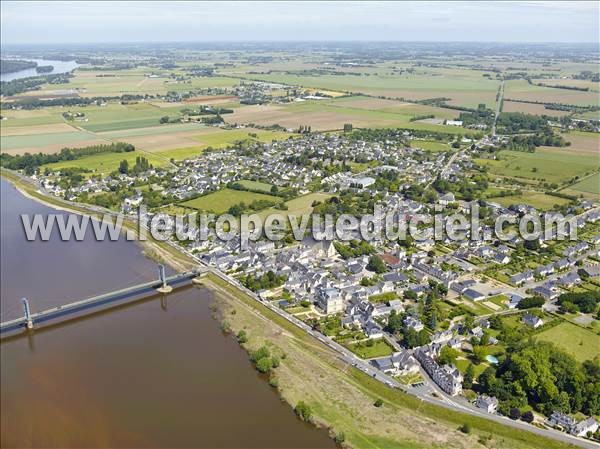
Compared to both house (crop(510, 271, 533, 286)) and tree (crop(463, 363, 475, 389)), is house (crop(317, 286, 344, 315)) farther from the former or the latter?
house (crop(510, 271, 533, 286))

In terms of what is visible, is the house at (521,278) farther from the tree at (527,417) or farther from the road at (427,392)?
the tree at (527,417)

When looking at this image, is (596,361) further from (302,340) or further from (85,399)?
(85,399)

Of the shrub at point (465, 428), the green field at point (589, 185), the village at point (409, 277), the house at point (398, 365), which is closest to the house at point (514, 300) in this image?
the village at point (409, 277)

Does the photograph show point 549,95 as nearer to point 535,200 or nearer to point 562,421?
point 535,200

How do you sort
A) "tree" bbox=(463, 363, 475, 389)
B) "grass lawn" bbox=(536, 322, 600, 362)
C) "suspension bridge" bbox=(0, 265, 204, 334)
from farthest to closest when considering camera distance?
"suspension bridge" bbox=(0, 265, 204, 334) < "grass lawn" bbox=(536, 322, 600, 362) < "tree" bbox=(463, 363, 475, 389)

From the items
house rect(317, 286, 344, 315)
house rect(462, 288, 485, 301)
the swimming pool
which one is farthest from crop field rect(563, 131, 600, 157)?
house rect(317, 286, 344, 315)

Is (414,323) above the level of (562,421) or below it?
above

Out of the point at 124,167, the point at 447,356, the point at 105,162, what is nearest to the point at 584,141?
the point at 124,167
